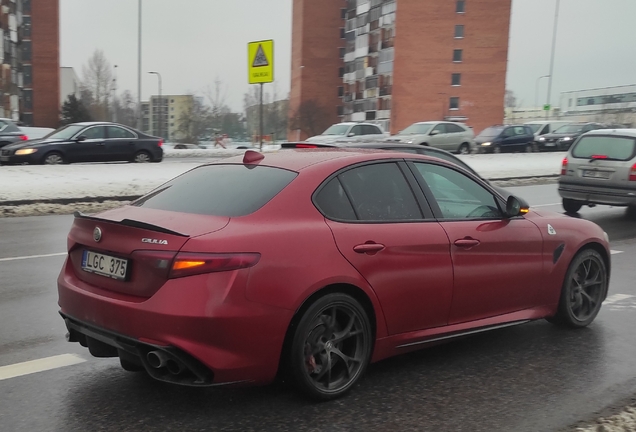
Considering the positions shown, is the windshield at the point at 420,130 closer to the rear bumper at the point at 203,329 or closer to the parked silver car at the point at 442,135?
the parked silver car at the point at 442,135

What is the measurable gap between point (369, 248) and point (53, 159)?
1868 cm

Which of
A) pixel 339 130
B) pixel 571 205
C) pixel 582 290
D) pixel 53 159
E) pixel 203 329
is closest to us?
pixel 203 329

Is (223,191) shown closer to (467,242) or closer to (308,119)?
(467,242)

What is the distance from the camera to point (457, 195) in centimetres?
521

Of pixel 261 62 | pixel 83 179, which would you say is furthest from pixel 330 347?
pixel 261 62

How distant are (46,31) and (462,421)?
85888 mm

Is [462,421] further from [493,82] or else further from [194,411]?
[493,82]

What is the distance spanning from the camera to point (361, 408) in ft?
13.3

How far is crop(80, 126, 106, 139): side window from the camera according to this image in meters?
21.6

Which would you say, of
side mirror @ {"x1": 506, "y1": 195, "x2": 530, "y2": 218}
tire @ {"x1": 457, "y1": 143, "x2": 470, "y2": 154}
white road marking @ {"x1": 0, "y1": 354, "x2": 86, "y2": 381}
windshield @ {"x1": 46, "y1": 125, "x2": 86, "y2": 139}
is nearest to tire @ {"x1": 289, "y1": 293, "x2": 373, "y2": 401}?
side mirror @ {"x1": 506, "y1": 195, "x2": 530, "y2": 218}

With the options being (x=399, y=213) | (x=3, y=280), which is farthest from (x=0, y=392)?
(x=3, y=280)

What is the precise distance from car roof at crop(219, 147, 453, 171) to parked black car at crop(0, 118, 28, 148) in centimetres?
2139

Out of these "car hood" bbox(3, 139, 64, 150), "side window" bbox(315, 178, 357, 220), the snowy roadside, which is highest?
"side window" bbox(315, 178, 357, 220)

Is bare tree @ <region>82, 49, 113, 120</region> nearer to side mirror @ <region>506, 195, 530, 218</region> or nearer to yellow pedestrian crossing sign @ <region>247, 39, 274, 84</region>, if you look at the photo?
yellow pedestrian crossing sign @ <region>247, 39, 274, 84</region>
